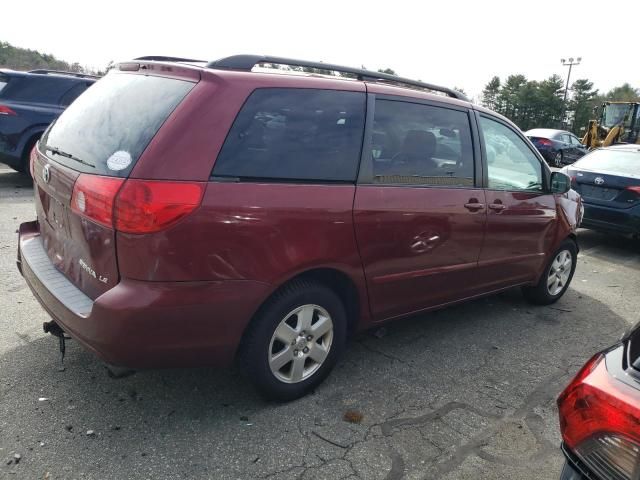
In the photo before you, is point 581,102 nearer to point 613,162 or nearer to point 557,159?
point 557,159

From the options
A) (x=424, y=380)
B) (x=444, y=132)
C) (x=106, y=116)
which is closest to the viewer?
(x=106, y=116)

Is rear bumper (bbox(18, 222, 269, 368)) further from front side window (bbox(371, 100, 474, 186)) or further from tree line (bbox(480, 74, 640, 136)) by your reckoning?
tree line (bbox(480, 74, 640, 136))

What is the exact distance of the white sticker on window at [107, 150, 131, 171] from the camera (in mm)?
2391

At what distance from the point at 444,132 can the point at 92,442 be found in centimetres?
285

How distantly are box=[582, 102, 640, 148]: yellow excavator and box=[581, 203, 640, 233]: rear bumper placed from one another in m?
14.8

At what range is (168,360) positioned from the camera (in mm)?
2486

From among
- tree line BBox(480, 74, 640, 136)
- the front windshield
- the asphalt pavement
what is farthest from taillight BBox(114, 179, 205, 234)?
tree line BBox(480, 74, 640, 136)

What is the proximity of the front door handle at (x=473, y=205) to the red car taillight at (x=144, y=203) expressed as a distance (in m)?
2.03

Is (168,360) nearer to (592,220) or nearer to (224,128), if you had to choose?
(224,128)

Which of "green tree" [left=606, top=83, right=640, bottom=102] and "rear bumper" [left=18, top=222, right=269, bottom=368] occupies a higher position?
"green tree" [left=606, top=83, right=640, bottom=102]

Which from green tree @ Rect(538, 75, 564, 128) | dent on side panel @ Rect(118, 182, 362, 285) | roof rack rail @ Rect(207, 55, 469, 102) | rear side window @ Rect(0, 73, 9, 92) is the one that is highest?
green tree @ Rect(538, 75, 564, 128)

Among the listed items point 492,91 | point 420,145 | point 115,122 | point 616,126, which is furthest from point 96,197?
point 492,91

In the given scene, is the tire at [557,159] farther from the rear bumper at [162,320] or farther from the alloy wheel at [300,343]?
the rear bumper at [162,320]

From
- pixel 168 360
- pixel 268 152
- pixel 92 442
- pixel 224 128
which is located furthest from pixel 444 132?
pixel 92 442
